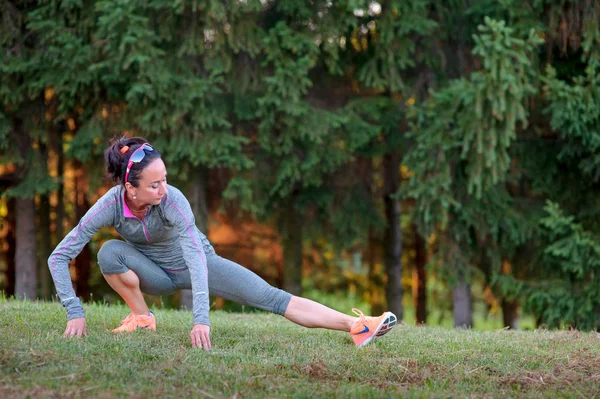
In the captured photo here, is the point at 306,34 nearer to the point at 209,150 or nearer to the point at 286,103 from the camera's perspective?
the point at 286,103

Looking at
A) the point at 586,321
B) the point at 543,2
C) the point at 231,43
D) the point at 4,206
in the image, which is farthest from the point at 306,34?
the point at 4,206

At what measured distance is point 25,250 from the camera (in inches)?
489

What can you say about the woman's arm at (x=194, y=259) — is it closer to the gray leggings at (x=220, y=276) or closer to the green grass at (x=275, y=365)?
the green grass at (x=275, y=365)

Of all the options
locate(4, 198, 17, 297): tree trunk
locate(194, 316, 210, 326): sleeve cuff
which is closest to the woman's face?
locate(194, 316, 210, 326): sleeve cuff

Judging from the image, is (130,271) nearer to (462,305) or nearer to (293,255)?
(293,255)

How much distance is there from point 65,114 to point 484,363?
8.29m

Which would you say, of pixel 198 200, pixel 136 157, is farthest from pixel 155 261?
pixel 198 200

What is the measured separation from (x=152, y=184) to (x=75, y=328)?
1.22 metres

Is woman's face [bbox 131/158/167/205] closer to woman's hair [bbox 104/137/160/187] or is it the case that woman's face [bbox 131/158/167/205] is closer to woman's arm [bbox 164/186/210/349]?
woman's hair [bbox 104/137/160/187]

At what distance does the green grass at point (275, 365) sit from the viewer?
4.28m

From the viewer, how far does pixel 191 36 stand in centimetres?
1066

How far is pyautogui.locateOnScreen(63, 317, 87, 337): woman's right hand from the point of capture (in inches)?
207

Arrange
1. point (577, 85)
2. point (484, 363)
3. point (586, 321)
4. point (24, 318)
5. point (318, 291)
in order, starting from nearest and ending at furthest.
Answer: point (484, 363), point (24, 318), point (577, 85), point (586, 321), point (318, 291)

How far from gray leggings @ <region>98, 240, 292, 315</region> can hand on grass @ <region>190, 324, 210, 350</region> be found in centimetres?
52
